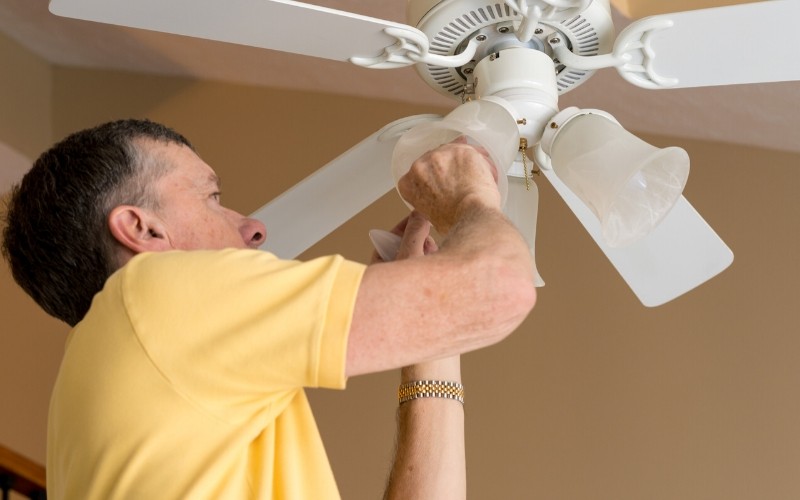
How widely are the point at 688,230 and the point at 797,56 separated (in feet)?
0.88

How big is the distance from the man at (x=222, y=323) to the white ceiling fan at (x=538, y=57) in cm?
14

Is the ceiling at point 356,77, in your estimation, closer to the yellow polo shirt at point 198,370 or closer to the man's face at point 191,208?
the man's face at point 191,208

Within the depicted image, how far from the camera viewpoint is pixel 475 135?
3.71 ft

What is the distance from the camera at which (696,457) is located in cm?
232

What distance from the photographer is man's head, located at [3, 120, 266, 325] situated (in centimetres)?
112

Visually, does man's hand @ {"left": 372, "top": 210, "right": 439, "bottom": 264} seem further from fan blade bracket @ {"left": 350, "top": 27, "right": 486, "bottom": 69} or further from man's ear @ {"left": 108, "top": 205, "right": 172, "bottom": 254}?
man's ear @ {"left": 108, "top": 205, "right": 172, "bottom": 254}

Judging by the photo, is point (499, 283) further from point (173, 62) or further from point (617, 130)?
point (173, 62)

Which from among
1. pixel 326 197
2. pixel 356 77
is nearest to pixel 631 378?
pixel 356 77

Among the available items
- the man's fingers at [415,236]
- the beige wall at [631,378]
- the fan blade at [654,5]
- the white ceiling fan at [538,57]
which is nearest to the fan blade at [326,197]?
the white ceiling fan at [538,57]

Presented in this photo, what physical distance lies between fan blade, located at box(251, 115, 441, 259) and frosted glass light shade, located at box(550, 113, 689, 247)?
0.93 feet

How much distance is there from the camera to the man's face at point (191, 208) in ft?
3.75

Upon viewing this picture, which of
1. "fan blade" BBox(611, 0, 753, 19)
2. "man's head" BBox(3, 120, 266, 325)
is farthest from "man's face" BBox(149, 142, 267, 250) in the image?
"fan blade" BBox(611, 0, 753, 19)

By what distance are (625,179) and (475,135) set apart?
0.15m

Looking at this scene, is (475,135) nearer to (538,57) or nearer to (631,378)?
(538,57)
